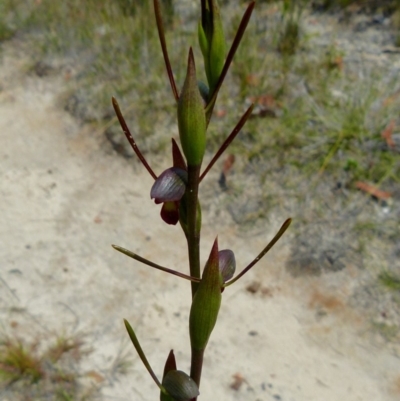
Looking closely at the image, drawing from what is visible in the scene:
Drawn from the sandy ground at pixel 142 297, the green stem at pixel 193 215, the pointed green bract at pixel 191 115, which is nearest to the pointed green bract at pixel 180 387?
the green stem at pixel 193 215

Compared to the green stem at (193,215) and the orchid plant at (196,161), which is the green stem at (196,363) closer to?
the orchid plant at (196,161)

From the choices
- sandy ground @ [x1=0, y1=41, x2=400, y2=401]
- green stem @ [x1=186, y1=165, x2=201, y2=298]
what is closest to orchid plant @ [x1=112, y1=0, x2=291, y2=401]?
green stem @ [x1=186, y1=165, x2=201, y2=298]

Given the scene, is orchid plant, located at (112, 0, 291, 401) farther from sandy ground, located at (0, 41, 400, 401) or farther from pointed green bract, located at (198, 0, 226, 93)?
sandy ground, located at (0, 41, 400, 401)

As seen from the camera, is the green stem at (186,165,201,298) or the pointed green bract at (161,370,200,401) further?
the pointed green bract at (161,370,200,401)

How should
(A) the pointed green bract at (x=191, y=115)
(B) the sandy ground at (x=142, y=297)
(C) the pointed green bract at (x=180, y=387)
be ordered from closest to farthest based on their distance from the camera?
(A) the pointed green bract at (x=191, y=115) → (C) the pointed green bract at (x=180, y=387) → (B) the sandy ground at (x=142, y=297)

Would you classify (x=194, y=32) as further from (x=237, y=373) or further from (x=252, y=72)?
(x=237, y=373)

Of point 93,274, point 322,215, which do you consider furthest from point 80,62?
point 322,215

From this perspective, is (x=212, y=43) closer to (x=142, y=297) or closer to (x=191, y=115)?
(x=191, y=115)
